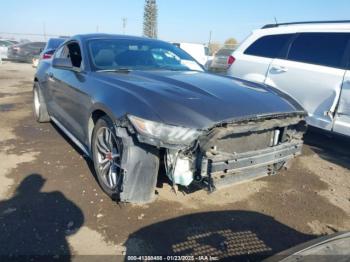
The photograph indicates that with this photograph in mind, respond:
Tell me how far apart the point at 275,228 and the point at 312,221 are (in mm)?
452

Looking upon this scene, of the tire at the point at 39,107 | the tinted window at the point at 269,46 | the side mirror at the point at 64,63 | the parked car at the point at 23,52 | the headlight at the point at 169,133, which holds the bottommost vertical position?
the parked car at the point at 23,52

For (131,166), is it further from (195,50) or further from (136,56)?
(195,50)

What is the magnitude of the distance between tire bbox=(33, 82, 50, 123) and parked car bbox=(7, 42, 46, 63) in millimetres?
17085

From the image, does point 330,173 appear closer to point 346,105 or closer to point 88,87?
point 346,105

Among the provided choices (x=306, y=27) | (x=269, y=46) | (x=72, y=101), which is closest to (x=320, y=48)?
(x=306, y=27)

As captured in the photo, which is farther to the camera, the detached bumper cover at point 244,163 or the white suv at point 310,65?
the white suv at point 310,65

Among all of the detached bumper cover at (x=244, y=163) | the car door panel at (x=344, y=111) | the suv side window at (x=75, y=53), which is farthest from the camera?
the car door panel at (x=344, y=111)

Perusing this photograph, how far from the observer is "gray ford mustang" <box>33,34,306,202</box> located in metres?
2.91

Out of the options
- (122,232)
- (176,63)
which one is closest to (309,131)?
A: (176,63)

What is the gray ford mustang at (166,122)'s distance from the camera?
291cm

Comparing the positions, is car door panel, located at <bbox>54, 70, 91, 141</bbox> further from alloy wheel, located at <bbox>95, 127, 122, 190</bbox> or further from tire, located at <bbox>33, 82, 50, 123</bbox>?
tire, located at <bbox>33, 82, 50, 123</bbox>

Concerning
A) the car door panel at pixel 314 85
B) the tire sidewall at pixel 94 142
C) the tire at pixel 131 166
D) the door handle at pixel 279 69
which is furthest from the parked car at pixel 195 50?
the tire at pixel 131 166

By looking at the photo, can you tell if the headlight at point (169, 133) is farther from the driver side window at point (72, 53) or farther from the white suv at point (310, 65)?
the white suv at point (310, 65)

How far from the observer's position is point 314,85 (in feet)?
17.6
